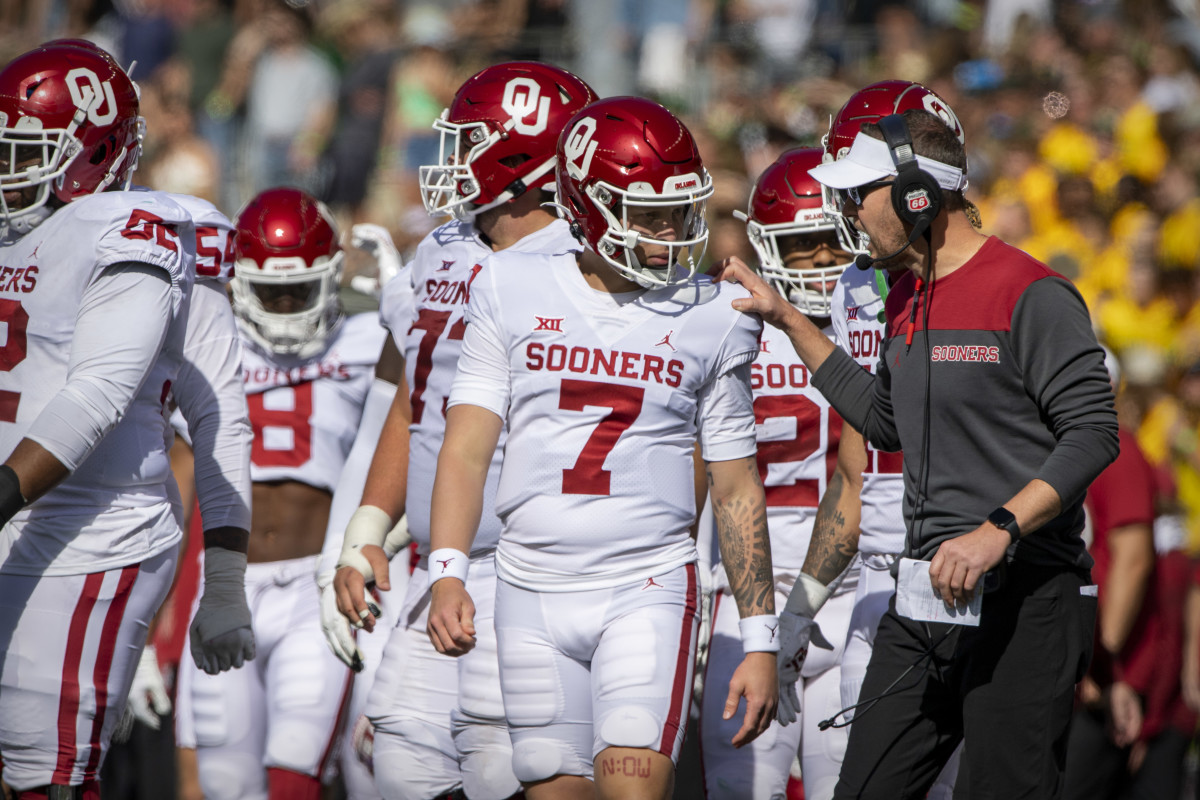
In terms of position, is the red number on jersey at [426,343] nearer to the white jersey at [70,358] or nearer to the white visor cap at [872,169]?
the white jersey at [70,358]

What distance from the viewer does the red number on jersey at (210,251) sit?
431 centimetres

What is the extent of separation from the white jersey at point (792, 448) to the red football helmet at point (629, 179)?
1.28 meters

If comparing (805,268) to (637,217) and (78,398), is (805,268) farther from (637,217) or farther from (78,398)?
(78,398)

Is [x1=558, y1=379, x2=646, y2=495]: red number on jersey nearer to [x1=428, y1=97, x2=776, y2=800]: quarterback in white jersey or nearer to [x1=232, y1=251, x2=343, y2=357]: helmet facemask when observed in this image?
[x1=428, y1=97, x2=776, y2=800]: quarterback in white jersey

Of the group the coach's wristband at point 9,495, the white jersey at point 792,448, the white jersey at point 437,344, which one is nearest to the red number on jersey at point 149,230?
the coach's wristband at point 9,495

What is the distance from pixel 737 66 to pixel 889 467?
773 centimetres

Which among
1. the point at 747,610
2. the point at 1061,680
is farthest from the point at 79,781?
the point at 1061,680

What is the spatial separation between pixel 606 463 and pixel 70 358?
1.40m

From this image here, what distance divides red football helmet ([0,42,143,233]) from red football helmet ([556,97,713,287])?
1282mm

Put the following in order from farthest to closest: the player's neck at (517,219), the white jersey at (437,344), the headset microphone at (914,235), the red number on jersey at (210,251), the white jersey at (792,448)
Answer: the white jersey at (792,448) < the player's neck at (517,219) < the white jersey at (437,344) < the red number on jersey at (210,251) < the headset microphone at (914,235)

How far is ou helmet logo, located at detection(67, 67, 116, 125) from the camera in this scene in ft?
13.0

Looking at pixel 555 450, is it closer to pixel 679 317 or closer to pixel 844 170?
pixel 679 317

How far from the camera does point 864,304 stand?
4.70 meters

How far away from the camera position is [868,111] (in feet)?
13.6
